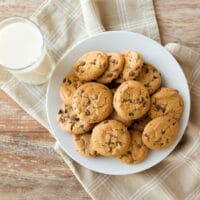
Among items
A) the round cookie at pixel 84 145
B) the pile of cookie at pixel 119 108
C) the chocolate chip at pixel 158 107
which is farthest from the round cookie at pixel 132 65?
the round cookie at pixel 84 145

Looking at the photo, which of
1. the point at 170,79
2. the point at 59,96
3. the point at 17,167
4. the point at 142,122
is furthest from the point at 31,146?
the point at 170,79

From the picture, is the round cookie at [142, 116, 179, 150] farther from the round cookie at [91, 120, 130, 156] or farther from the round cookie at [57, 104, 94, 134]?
the round cookie at [57, 104, 94, 134]

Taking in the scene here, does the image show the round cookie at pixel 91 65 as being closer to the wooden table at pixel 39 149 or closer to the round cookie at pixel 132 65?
the round cookie at pixel 132 65

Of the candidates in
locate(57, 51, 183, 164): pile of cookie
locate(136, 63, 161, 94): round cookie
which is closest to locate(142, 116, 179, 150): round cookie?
locate(57, 51, 183, 164): pile of cookie

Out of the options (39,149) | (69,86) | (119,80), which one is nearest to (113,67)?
(119,80)

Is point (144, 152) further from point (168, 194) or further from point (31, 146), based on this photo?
point (31, 146)

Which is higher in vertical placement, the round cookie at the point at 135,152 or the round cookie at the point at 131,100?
the round cookie at the point at 131,100
